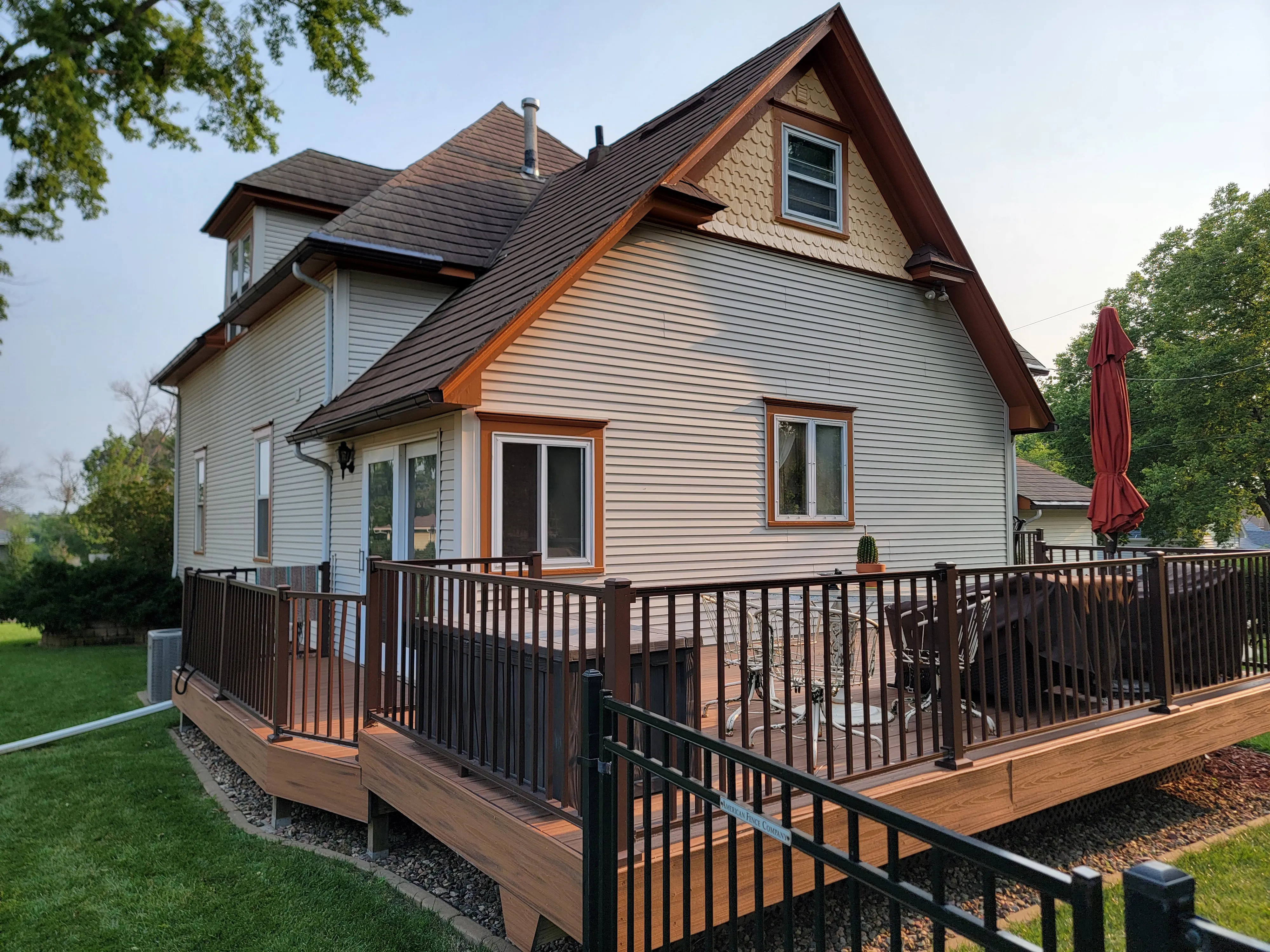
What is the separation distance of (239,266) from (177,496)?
7180 mm

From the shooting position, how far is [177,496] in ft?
57.6

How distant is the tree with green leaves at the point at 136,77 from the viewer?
10492 millimetres

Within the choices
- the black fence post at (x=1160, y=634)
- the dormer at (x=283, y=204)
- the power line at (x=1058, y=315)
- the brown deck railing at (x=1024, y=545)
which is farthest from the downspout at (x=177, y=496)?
the power line at (x=1058, y=315)

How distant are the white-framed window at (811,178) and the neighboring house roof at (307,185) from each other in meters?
5.93

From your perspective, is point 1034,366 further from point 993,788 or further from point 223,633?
point 223,633

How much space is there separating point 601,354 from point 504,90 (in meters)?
8.34

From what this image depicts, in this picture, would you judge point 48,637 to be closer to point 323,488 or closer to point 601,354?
point 323,488

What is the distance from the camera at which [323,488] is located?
9852 millimetres

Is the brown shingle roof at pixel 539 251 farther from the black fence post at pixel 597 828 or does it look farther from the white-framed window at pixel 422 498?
the black fence post at pixel 597 828

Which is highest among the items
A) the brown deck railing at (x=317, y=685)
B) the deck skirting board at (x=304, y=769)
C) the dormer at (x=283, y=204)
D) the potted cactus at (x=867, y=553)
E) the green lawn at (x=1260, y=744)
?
the dormer at (x=283, y=204)

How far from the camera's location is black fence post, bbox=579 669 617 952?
2.78 metres

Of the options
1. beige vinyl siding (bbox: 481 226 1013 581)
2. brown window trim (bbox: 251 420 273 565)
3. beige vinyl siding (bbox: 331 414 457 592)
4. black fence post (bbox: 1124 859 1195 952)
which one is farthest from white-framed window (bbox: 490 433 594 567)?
black fence post (bbox: 1124 859 1195 952)

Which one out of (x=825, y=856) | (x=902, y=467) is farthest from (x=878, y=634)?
(x=902, y=467)

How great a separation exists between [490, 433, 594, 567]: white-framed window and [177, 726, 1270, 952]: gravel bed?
2.71 meters
